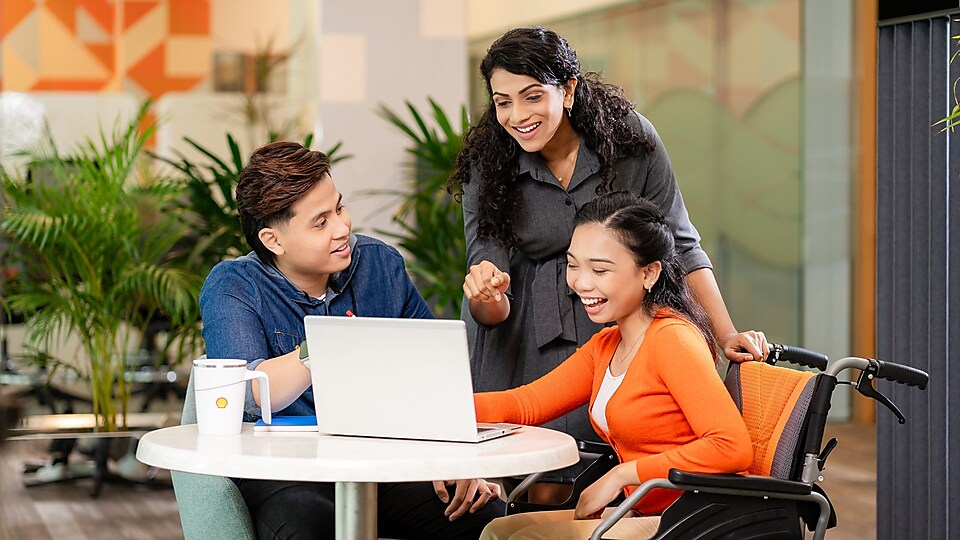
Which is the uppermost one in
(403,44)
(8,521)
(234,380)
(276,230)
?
(403,44)

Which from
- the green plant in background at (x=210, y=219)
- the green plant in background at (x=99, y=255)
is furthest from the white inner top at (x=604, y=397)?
the green plant in background at (x=99, y=255)

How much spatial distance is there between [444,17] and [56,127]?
171 cm

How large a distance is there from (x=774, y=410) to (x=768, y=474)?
0.12 meters

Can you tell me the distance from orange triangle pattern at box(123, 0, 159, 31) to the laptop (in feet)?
12.2

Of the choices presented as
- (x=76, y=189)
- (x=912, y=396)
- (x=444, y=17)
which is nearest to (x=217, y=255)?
(x=76, y=189)

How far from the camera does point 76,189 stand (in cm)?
432

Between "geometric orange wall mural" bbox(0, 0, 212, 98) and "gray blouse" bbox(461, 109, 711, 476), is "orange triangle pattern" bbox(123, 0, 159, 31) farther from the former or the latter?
"gray blouse" bbox(461, 109, 711, 476)

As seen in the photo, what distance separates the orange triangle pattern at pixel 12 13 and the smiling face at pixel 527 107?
339 cm

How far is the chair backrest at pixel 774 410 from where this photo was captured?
2168 mm

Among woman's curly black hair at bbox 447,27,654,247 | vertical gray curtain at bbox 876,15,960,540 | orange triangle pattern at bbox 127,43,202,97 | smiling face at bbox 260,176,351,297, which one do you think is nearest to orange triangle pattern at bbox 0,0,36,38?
orange triangle pattern at bbox 127,43,202,97

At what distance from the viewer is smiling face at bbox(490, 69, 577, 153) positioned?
94.0 inches

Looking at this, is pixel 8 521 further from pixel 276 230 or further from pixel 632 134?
pixel 632 134

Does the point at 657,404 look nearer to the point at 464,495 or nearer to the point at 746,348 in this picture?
the point at 746,348

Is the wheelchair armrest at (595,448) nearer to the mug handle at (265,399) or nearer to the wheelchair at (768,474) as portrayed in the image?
the wheelchair at (768,474)
